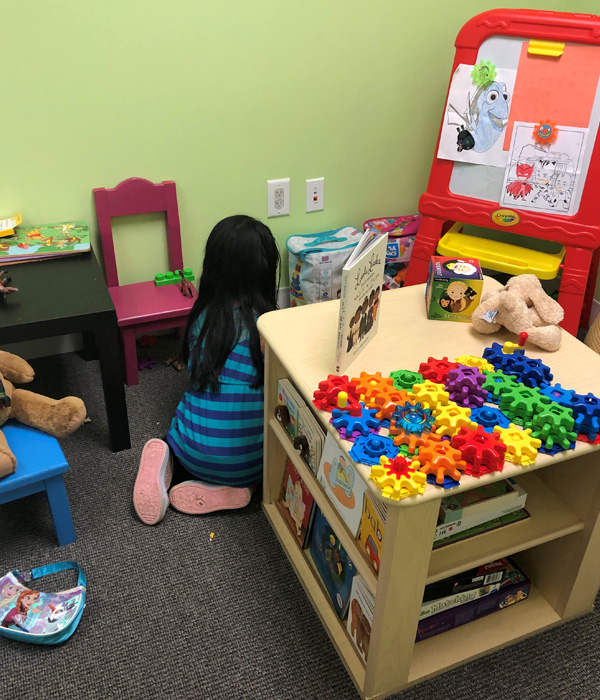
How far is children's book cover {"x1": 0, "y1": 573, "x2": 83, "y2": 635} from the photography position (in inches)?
55.2

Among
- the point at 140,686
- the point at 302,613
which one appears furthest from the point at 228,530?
the point at 140,686

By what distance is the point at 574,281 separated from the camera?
2.11 meters

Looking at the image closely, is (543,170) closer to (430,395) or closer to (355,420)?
(430,395)

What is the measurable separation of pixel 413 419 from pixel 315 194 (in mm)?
1494

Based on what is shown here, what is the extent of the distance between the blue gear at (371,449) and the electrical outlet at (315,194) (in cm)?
151

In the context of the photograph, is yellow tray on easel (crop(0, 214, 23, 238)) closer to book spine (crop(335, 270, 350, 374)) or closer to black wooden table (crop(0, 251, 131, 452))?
black wooden table (crop(0, 251, 131, 452))

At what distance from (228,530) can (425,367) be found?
74cm

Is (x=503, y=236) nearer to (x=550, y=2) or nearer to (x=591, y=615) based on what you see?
(x=550, y=2)

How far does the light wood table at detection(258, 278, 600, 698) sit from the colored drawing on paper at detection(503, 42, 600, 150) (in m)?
0.75

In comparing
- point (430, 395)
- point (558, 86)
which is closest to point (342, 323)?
point (430, 395)

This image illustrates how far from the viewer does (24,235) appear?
200 centimetres

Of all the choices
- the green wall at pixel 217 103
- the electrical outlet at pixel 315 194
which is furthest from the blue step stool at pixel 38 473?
the electrical outlet at pixel 315 194

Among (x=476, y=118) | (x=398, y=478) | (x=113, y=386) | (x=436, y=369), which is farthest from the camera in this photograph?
(x=476, y=118)

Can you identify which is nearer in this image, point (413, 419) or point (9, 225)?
point (413, 419)
